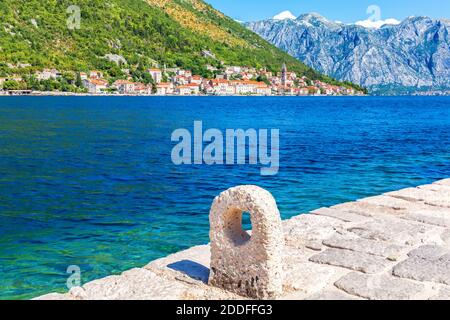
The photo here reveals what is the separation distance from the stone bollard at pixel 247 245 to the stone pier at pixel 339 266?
0.58 feet

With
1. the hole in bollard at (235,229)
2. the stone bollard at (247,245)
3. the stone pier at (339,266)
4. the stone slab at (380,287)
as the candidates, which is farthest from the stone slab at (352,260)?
the hole in bollard at (235,229)

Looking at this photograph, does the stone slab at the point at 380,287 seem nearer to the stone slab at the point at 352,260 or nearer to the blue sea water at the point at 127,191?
the stone slab at the point at 352,260

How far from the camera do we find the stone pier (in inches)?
239

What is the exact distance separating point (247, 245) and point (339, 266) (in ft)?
5.55

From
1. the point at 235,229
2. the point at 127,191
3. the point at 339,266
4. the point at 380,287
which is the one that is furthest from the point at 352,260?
the point at 127,191

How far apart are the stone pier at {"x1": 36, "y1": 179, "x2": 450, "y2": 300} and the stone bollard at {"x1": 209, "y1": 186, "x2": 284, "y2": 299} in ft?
0.58

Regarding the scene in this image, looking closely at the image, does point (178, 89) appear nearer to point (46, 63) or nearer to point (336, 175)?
point (46, 63)

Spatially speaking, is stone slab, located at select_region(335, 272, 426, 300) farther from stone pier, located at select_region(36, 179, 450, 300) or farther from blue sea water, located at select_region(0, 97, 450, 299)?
blue sea water, located at select_region(0, 97, 450, 299)

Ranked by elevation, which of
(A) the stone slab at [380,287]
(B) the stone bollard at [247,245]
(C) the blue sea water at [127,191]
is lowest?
(C) the blue sea water at [127,191]

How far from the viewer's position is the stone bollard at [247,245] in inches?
226

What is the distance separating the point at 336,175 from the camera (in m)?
22.1

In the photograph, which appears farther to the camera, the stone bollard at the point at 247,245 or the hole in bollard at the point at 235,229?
the hole in bollard at the point at 235,229
